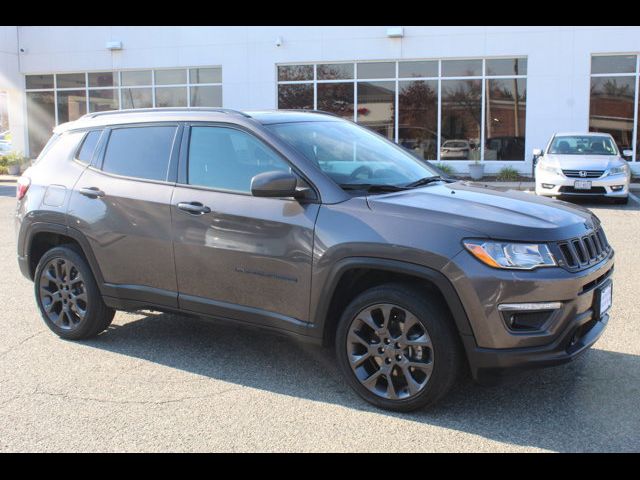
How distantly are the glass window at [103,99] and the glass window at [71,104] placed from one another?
0.34 meters

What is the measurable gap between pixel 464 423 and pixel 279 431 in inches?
40.1

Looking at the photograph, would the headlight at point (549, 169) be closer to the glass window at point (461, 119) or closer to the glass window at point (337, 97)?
the glass window at point (461, 119)

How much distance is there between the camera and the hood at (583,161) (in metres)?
13.6

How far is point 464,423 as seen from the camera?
3744 millimetres

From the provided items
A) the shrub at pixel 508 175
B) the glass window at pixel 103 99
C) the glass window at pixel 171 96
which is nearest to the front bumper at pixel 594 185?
the shrub at pixel 508 175

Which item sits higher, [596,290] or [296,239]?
[296,239]

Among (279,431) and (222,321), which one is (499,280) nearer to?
(279,431)

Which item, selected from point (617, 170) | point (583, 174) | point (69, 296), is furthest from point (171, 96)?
point (69, 296)

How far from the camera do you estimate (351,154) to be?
15.2 ft

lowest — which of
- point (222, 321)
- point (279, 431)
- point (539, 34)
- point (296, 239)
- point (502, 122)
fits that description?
point (279, 431)

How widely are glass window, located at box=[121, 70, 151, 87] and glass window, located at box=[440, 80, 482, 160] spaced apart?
33.7 feet

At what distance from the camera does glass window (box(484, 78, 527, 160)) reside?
785 inches

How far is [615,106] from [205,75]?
42.0 ft

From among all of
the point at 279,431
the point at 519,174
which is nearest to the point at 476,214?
the point at 279,431
